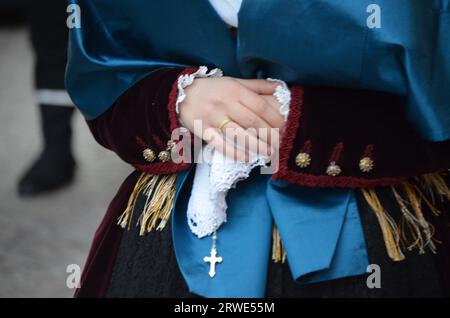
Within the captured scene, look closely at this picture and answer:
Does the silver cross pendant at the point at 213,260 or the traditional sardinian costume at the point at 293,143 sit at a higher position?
the traditional sardinian costume at the point at 293,143

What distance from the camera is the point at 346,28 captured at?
115cm

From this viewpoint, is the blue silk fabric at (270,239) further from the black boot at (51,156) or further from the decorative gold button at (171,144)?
the black boot at (51,156)

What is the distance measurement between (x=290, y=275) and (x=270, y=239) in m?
0.06

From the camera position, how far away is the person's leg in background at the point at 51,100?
332 cm

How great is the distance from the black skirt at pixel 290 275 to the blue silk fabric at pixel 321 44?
7.6 inches

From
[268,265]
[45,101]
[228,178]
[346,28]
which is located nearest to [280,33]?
[346,28]

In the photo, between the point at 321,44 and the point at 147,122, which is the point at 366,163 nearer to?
the point at 321,44

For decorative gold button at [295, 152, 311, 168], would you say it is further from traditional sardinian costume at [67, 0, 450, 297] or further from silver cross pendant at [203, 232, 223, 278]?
silver cross pendant at [203, 232, 223, 278]

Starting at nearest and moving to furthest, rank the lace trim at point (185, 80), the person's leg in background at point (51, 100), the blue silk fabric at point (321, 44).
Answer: the blue silk fabric at point (321, 44), the lace trim at point (185, 80), the person's leg in background at point (51, 100)

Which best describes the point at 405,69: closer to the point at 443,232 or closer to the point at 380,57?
the point at 380,57

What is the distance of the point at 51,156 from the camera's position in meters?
3.44

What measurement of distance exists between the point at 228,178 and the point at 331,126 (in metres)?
0.18

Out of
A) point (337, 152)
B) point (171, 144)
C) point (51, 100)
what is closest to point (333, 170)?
point (337, 152)

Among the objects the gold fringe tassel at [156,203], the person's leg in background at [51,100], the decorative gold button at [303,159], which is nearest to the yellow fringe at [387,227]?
the decorative gold button at [303,159]
